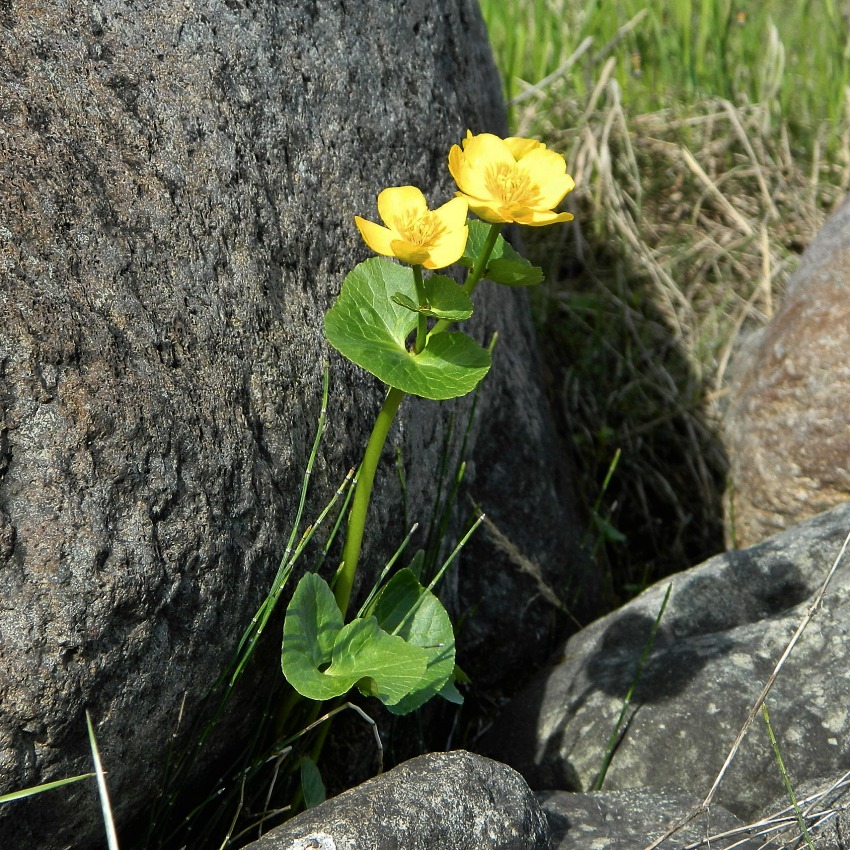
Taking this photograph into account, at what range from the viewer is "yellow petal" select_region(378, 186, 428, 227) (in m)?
1.40

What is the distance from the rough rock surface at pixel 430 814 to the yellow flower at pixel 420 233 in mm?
792

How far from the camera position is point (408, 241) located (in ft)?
4.44

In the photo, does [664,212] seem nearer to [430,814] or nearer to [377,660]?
[377,660]

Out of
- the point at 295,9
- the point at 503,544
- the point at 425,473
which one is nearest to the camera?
the point at 295,9

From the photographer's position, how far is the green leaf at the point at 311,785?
64.6 inches

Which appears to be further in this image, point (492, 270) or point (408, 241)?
point (492, 270)

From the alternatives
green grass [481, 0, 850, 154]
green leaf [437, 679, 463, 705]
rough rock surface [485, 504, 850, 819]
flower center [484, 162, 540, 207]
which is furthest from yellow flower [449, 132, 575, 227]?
green grass [481, 0, 850, 154]

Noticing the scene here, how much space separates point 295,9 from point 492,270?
75 cm

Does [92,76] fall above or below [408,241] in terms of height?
above

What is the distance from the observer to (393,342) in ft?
5.02

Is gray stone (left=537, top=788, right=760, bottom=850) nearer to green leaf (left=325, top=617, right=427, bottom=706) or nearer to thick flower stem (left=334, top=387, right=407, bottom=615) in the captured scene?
green leaf (left=325, top=617, right=427, bottom=706)

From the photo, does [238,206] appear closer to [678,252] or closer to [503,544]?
[503,544]

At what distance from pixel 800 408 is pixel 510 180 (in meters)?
1.70

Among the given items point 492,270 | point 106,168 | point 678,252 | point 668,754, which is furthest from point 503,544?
point 678,252
